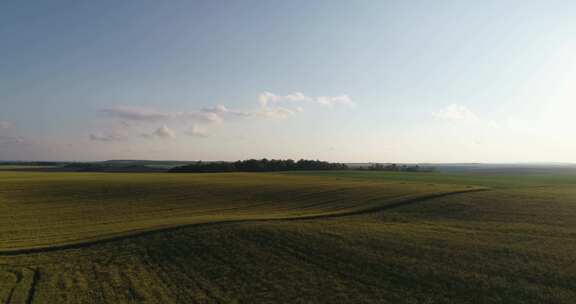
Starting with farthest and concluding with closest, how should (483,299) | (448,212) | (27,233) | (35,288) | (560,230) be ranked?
1. (448,212)
2. (27,233)
3. (560,230)
4. (35,288)
5. (483,299)

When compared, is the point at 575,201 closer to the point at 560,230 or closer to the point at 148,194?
the point at 560,230

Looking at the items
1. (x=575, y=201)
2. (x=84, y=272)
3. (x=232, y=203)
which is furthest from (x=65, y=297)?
(x=575, y=201)

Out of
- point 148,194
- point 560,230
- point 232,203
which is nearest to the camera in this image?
point 560,230

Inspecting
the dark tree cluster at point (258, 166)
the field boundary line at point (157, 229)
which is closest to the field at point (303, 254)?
the field boundary line at point (157, 229)

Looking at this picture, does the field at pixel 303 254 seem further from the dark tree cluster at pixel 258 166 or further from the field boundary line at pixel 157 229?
the dark tree cluster at pixel 258 166

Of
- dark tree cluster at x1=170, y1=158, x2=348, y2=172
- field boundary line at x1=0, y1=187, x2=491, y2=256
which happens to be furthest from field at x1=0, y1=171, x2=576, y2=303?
dark tree cluster at x1=170, y1=158, x2=348, y2=172
